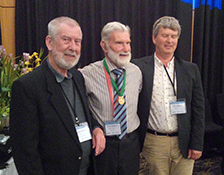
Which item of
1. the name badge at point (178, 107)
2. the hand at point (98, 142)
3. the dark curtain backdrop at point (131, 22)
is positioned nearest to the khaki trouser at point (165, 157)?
the name badge at point (178, 107)

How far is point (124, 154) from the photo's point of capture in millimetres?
1611

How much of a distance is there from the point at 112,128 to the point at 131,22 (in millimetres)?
2469

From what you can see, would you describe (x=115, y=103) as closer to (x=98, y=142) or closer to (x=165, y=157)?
(x=98, y=142)

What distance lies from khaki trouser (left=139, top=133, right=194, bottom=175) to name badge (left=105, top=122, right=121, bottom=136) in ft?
1.61

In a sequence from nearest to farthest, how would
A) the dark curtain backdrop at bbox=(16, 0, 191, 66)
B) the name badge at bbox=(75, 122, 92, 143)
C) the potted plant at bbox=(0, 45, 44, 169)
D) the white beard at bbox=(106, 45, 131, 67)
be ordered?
the name badge at bbox=(75, 122, 92, 143)
the potted plant at bbox=(0, 45, 44, 169)
the white beard at bbox=(106, 45, 131, 67)
the dark curtain backdrop at bbox=(16, 0, 191, 66)

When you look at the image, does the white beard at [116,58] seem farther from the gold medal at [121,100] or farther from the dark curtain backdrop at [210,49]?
the dark curtain backdrop at [210,49]

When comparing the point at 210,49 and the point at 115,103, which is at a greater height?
the point at 210,49

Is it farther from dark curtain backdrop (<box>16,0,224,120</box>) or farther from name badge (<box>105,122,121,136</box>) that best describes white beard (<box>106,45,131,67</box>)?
dark curtain backdrop (<box>16,0,224,120</box>)

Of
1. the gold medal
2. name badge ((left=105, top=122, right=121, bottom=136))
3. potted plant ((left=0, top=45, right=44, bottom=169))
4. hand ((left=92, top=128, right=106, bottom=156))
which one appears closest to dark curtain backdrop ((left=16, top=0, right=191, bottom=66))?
potted plant ((left=0, top=45, right=44, bottom=169))

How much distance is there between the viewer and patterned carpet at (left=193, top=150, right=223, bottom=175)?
9.90ft

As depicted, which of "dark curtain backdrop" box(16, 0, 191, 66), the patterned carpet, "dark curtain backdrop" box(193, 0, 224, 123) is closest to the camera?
the patterned carpet

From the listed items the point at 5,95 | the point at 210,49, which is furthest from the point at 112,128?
the point at 210,49

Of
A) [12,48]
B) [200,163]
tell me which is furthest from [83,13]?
[200,163]

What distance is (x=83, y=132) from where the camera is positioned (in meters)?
1.34
